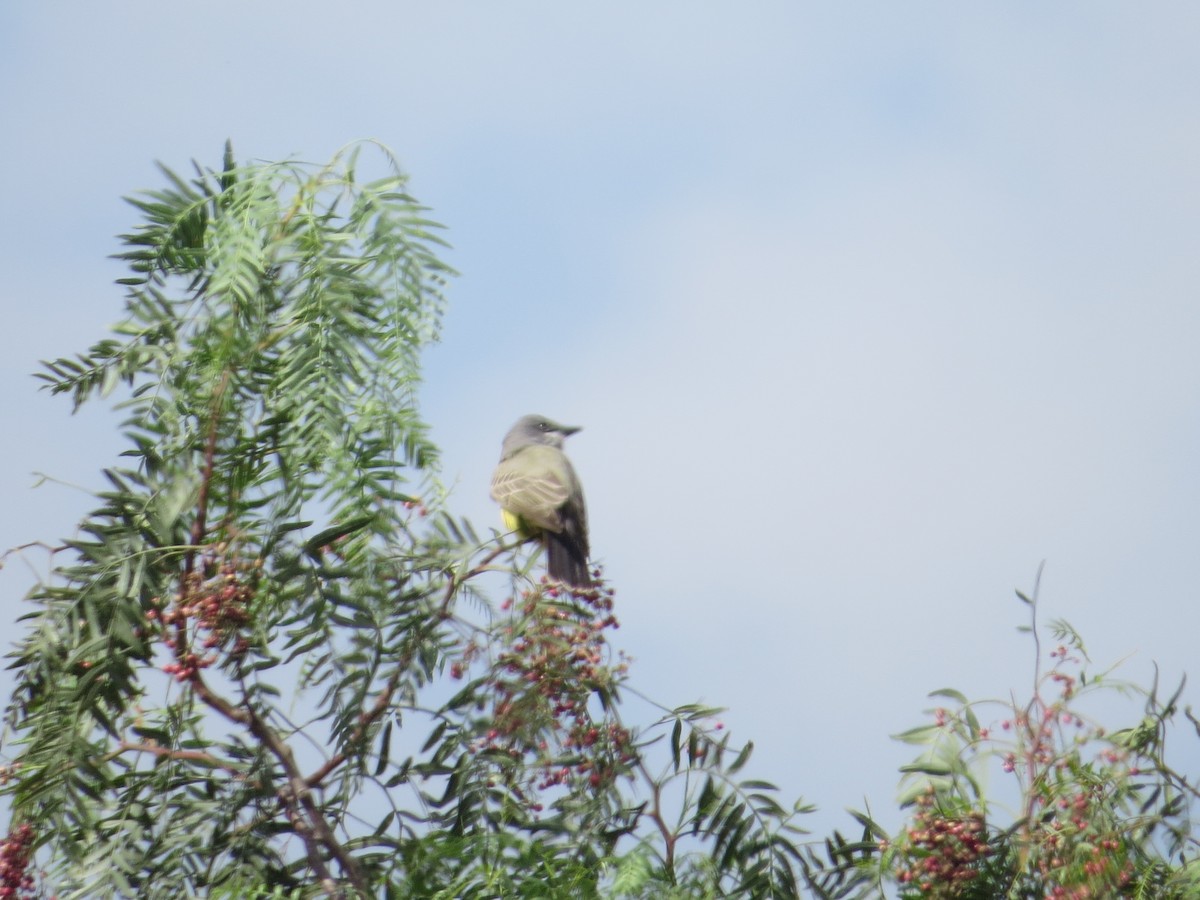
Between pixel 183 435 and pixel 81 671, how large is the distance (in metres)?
0.62

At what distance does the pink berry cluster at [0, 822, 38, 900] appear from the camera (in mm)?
3283

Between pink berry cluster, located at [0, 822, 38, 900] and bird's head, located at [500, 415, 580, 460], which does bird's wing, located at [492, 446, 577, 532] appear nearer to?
bird's head, located at [500, 415, 580, 460]

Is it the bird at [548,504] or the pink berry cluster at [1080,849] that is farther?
the bird at [548,504]

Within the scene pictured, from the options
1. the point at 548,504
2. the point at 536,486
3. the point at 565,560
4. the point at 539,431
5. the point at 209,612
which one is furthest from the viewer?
the point at 539,431

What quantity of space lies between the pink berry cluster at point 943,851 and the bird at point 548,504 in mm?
1510

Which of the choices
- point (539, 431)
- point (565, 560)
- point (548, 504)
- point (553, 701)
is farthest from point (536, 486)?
point (553, 701)

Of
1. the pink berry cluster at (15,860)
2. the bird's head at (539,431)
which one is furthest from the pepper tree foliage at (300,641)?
the bird's head at (539,431)

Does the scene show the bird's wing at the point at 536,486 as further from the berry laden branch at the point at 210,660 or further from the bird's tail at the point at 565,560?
the berry laden branch at the point at 210,660

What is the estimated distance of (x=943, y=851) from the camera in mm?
3414

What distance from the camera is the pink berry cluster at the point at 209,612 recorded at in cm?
321

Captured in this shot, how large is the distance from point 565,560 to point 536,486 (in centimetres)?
42

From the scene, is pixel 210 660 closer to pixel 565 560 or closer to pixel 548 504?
pixel 565 560

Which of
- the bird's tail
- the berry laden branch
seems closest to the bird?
the bird's tail

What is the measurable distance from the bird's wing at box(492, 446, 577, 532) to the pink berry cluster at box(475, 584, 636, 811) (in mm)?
1540
